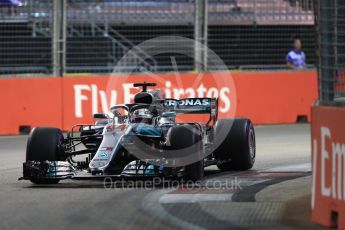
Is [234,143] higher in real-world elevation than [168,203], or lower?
higher

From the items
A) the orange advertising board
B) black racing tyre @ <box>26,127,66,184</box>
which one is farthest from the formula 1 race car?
the orange advertising board

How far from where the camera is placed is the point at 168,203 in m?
9.13

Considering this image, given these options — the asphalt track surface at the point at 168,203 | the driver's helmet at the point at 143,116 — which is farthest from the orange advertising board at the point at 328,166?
the driver's helmet at the point at 143,116

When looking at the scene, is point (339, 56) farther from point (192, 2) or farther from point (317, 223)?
point (192, 2)

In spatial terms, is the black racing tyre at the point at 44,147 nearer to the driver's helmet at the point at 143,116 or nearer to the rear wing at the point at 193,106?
the driver's helmet at the point at 143,116

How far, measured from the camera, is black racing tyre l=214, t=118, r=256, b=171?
1206 centimetres

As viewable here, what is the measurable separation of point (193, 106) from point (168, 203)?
305cm

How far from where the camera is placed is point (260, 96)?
69.3 ft

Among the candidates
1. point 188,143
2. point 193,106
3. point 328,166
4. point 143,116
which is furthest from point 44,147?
point 328,166

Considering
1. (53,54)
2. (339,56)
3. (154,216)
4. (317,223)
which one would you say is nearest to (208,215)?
(154,216)

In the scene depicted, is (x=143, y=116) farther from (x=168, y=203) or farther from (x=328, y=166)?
(x=328, y=166)

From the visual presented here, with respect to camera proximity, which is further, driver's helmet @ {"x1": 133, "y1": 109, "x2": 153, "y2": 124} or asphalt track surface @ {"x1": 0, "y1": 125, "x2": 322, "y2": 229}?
driver's helmet @ {"x1": 133, "y1": 109, "x2": 153, "y2": 124}

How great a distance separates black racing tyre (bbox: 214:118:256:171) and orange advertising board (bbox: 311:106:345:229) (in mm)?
3964

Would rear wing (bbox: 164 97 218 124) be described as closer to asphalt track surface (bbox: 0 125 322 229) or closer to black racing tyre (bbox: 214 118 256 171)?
black racing tyre (bbox: 214 118 256 171)
